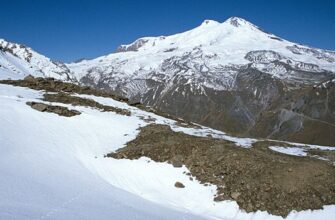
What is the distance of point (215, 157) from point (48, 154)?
9.73m

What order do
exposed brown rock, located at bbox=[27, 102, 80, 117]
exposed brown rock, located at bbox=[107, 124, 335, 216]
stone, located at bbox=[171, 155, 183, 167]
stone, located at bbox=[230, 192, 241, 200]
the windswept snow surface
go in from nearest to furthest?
the windswept snow surface → exposed brown rock, located at bbox=[107, 124, 335, 216] → stone, located at bbox=[230, 192, 241, 200] → stone, located at bbox=[171, 155, 183, 167] → exposed brown rock, located at bbox=[27, 102, 80, 117]

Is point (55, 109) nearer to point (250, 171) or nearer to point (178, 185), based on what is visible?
→ point (178, 185)

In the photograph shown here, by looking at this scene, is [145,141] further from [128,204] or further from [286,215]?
[286,215]

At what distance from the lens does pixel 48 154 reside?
2397cm

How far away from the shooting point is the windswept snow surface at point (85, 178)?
16.2 m

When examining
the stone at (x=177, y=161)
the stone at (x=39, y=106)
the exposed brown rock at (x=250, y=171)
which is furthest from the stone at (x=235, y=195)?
the stone at (x=39, y=106)

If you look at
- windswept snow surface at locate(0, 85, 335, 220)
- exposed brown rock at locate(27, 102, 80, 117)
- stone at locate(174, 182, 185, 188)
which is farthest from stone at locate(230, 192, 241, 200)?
exposed brown rock at locate(27, 102, 80, 117)

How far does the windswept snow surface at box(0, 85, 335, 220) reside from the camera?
1625 cm

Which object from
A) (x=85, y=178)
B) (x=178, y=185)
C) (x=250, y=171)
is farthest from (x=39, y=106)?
(x=250, y=171)

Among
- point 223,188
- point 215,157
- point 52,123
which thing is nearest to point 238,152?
point 215,157

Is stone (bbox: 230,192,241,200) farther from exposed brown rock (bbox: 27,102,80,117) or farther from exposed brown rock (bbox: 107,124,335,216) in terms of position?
exposed brown rock (bbox: 27,102,80,117)

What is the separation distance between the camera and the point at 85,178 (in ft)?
70.0

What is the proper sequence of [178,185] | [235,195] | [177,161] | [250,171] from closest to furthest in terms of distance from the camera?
1. [235,195]
2. [178,185]
3. [250,171]
4. [177,161]

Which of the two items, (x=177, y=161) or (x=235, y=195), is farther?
(x=177, y=161)
